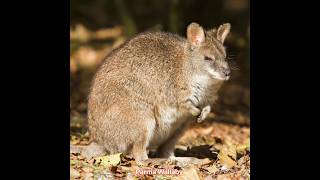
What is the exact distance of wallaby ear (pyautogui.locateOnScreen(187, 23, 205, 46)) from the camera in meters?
6.92

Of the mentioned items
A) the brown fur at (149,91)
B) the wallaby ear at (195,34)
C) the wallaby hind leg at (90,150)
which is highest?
the wallaby ear at (195,34)

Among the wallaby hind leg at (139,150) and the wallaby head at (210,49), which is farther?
the wallaby hind leg at (139,150)

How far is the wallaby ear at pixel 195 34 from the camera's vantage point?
6918 millimetres

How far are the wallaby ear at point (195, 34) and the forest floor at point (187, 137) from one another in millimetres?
1352

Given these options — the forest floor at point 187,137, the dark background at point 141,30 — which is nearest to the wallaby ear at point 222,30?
the forest floor at point 187,137

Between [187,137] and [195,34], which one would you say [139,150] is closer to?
[195,34]

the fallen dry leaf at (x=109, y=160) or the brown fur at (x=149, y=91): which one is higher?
the brown fur at (x=149, y=91)

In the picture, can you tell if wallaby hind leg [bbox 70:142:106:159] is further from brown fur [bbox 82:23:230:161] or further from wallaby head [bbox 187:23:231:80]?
wallaby head [bbox 187:23:231:80]

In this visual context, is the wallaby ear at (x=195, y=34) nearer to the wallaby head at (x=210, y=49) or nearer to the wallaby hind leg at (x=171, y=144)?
the wallaby head at (x=210, y=49)

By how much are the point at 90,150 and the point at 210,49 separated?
6.34ft

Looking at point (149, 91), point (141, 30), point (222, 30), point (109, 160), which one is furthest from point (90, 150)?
point (141, 30)

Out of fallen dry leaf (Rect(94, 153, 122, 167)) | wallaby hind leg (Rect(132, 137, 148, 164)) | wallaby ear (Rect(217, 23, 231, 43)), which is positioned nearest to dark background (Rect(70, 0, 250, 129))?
wallaby hind leg (Rect(132, 137, 148, 164))
